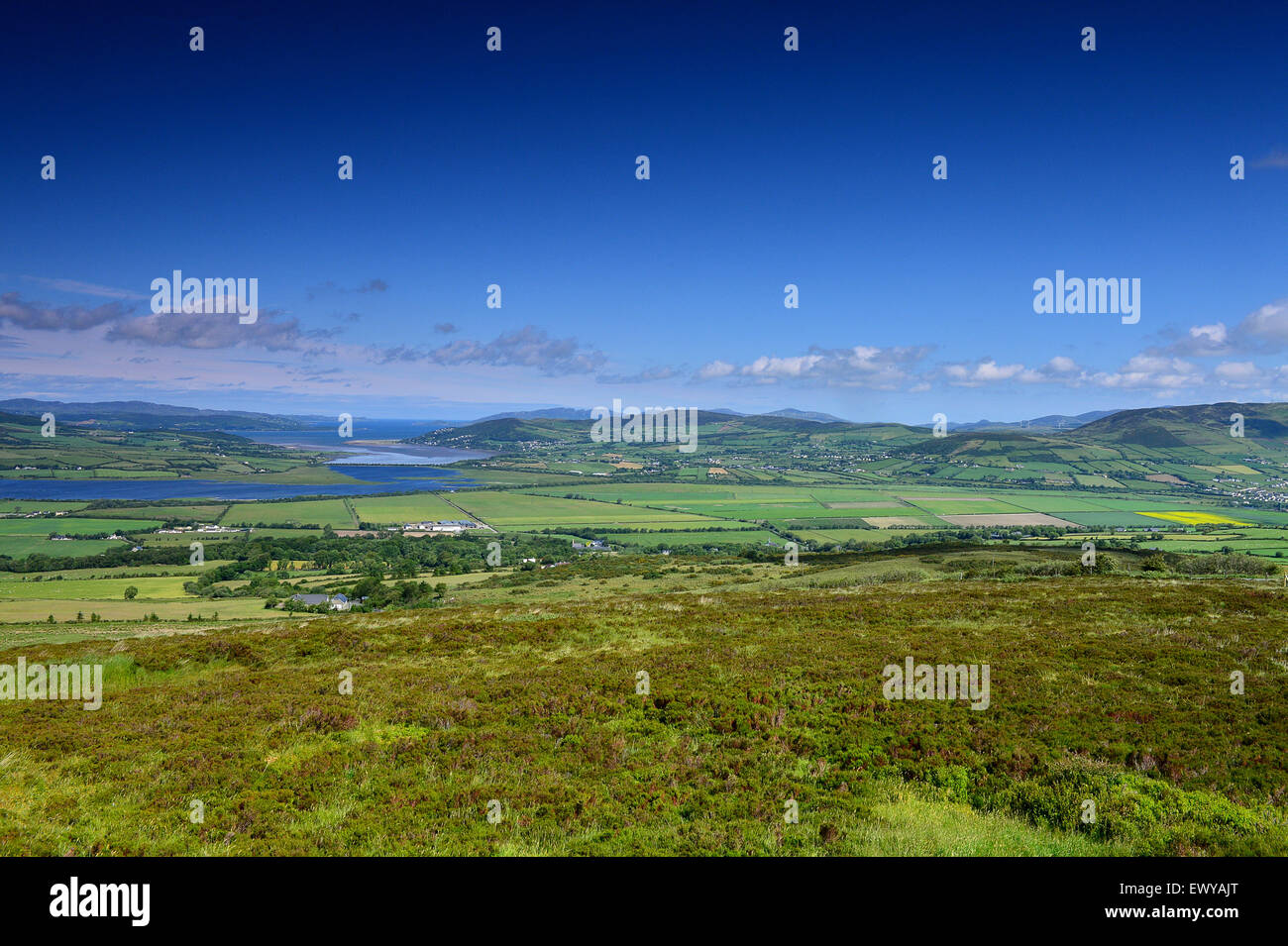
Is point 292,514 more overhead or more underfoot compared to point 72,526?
more underfoot

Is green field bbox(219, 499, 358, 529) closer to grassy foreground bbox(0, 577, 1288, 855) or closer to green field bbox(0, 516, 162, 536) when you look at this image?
green field bbox(0, 516, 162, 536)

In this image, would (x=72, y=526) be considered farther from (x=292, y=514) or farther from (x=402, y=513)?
(x=402, y=513)

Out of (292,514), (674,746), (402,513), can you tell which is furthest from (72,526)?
(674,746)

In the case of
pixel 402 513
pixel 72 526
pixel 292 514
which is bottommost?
pixel 402 513

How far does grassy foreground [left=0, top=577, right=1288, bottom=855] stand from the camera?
34.4 feet

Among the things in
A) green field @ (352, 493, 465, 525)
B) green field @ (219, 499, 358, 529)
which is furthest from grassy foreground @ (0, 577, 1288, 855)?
green field @ (219, 499, 358, 529)

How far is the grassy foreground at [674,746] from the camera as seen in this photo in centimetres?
1049

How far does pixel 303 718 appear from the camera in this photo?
16.0 m

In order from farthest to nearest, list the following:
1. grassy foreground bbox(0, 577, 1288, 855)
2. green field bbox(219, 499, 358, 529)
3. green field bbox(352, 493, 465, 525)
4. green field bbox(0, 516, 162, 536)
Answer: green field bbox(352, 493, 465, 525) → green field bbox(219, 499, 358, 529) → green field bbox(0, 516, 162, 536) → grassy foreground bbox(0, 577, 1288, 855)

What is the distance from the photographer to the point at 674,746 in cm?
1448

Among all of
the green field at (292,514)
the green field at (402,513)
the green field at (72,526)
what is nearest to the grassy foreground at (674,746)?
the green field at (402,513)

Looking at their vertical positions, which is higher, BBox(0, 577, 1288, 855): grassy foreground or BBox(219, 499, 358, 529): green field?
BBox(0, 577, 1288, 855): grassy foreground
